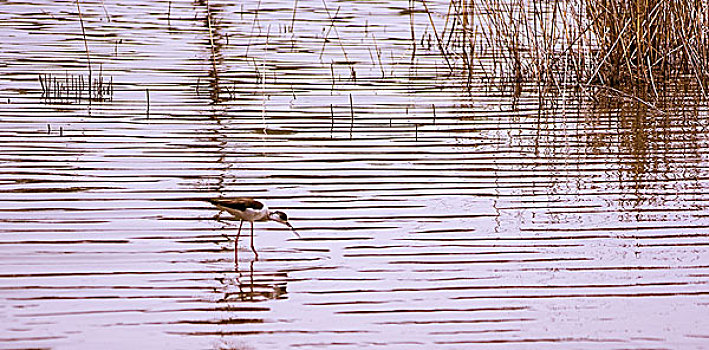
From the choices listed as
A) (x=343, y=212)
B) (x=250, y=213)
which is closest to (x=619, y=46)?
(x=343, y=212)

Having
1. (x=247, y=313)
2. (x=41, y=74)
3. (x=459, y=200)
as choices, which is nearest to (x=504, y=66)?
(x=41, y=74)

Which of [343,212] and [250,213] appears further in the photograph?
[343,212]

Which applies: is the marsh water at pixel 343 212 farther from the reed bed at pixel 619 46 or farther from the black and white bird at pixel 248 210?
the reed bed at pixel 619 46

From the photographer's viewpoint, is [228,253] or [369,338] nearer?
[369,338]

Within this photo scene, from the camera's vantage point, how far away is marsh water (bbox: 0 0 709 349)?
3967 mm

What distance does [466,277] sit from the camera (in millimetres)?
4445

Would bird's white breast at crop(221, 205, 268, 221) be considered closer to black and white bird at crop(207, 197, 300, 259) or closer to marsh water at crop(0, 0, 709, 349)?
black and white bird at crop(207, 197, 300, 259)

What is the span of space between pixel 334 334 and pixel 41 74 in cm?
556

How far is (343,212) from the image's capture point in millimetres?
5336

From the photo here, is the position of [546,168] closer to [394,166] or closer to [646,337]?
[394,166]

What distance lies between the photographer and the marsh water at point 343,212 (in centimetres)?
397

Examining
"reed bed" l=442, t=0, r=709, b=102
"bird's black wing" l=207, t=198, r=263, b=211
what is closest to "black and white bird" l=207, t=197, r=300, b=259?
"bird's black wing" l=207, t=198, r=263, b=211

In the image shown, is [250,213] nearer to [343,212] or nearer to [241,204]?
[241,204]

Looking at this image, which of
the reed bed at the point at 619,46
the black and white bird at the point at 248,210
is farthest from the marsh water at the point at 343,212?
the reed bed at the point at 619,46
